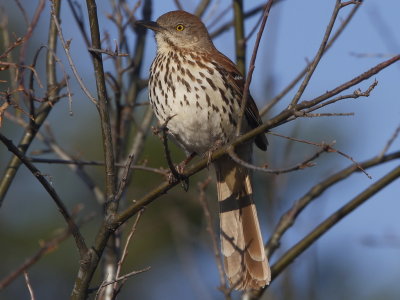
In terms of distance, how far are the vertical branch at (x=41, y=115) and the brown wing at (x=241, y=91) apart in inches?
39.8

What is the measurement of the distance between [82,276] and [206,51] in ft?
6.85

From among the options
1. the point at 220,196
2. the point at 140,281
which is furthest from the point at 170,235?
the point at 220,196

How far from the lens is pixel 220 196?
190 inches

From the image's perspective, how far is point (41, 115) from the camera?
155 inches

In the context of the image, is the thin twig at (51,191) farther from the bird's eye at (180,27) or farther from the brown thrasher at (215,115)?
the bird's eye at (180,27)

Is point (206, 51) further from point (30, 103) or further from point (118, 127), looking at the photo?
point (30, 103)

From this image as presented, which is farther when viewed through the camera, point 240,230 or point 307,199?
point 240,230

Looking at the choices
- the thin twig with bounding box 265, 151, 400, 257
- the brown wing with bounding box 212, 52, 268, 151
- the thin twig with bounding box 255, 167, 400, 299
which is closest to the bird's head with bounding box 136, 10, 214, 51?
the brown wing with bounding box 212, 52, 268, 151

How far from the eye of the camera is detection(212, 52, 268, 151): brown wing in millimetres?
4434

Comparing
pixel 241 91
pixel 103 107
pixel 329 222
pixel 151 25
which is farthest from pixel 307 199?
pixel 151 25

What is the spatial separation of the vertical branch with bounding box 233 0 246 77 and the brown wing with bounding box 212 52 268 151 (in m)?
0.08

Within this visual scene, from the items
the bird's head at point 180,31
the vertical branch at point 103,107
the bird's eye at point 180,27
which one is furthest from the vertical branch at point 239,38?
the vertical branch at point 103,107

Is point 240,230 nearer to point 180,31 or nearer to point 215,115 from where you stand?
point 215,115

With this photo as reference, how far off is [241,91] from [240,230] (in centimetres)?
85
